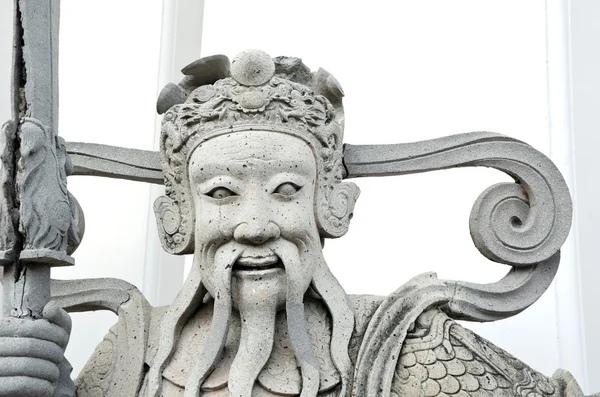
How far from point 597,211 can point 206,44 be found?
1.62 meters

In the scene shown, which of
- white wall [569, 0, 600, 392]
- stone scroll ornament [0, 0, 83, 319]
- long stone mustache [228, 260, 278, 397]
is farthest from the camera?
white wall [569, 0, 600, 392]

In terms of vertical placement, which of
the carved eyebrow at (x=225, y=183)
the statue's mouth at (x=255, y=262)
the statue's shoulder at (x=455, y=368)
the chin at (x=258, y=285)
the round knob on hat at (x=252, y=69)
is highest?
the round knob on hat at (x=252, y=69)

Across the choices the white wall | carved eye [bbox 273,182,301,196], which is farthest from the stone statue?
the white wall

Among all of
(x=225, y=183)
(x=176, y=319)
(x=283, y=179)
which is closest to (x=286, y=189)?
(x=283, y=179)

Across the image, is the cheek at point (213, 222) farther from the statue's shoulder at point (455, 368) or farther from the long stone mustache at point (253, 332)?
the statue's shoulder at point (455, 368)

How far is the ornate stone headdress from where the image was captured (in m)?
3.24

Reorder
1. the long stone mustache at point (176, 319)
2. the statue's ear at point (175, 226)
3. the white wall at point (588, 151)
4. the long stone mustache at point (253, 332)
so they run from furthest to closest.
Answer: the white wall at point (588, 151), the statue's ear at point (175, 226), the long stone mustache at point (176, 319), the long stone mustache at point (253, 332)

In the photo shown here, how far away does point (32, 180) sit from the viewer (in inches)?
118

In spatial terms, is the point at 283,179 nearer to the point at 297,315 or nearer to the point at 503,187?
the point at 297,315

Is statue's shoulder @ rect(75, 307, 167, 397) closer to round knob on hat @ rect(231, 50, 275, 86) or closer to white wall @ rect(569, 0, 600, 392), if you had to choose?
round knob on hat @ rect(231, 50, 275, 86)

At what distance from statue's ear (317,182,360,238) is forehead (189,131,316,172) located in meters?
0.11

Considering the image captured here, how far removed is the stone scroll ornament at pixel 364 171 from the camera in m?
3.24

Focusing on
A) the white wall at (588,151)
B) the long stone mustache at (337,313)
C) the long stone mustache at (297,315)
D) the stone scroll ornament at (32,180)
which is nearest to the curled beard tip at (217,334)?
the long stone mustache at (297,315)

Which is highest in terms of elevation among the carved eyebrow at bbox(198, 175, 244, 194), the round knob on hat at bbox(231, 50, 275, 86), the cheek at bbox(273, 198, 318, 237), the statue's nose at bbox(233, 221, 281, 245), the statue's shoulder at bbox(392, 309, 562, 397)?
the round knob on hat at bbox(231, 50, 275, 86)
